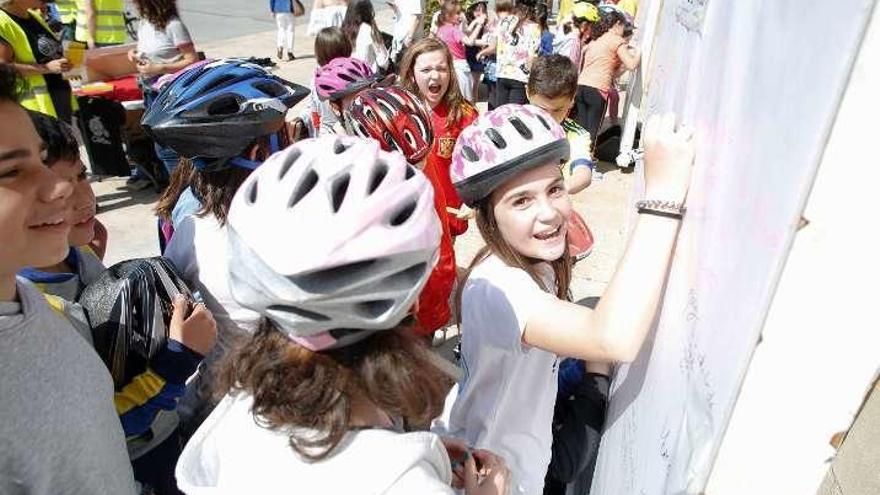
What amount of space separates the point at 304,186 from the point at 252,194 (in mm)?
141

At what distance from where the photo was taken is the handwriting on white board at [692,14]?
57.1 inches

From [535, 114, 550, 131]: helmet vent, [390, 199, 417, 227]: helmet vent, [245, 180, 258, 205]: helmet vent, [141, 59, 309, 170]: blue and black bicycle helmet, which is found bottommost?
[141, 59, 309, 170]: blue and black bicycle helmet

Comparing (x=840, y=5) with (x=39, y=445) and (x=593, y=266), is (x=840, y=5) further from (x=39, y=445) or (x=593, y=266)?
(x=593, y=266)

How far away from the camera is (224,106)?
2.45 metres

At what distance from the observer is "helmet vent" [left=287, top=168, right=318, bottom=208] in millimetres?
1203

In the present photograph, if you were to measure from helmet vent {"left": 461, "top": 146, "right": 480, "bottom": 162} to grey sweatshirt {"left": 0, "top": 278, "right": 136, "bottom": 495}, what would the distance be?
116cm

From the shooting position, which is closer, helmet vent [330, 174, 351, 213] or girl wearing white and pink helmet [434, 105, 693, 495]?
helmet vent [330, 174, 351, 213]

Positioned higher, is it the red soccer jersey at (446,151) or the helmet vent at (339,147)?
the helmet vent at (339,147)

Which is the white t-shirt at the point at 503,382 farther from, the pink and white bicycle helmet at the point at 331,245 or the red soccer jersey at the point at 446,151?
the red soccer jersey at the point at 446,151

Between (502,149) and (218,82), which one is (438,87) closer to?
(218,82)

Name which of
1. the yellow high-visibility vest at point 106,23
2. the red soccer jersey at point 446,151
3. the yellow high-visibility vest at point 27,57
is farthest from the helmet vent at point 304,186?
the yellow high-visibility vest at point 106,23

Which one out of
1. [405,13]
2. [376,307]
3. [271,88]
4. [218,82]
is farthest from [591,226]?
[376,307]

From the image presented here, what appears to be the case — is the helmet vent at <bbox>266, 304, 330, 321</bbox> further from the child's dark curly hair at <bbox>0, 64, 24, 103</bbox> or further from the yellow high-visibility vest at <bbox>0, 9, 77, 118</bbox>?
the yellow high-visibility vest at <bbox>0, 9, 77, 118</bbox>

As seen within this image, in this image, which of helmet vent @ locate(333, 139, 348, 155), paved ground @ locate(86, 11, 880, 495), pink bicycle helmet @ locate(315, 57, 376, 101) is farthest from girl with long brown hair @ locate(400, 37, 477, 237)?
helmet vent @ locate(333, 139, 348, 155)
